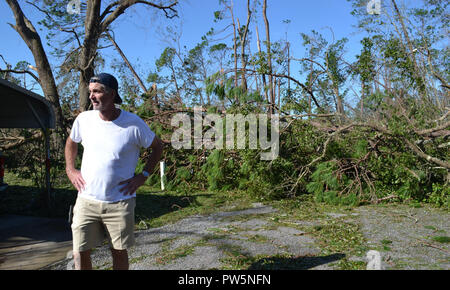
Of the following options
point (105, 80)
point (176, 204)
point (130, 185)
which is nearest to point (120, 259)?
point (130, 185)

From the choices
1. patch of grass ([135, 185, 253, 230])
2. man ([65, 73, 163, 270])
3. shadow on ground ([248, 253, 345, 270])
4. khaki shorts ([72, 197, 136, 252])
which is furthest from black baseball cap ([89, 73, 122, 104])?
patch of grass ([135, 185, 253, 230])

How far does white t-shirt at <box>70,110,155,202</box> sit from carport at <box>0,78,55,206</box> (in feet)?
14.6

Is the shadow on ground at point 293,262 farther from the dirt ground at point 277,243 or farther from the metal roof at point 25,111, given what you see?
the metal roof at point 25,111

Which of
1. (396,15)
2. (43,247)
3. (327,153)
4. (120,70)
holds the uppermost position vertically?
(120,70)

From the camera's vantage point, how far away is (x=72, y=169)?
9.75ft

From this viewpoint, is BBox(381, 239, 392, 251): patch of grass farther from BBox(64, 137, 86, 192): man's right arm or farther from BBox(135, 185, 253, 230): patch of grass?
BBox(64, 137, 86, 192): man's right arm

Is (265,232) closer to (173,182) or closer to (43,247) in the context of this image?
(43,247)

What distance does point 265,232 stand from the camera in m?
5.30

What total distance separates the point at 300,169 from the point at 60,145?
24.3 ft

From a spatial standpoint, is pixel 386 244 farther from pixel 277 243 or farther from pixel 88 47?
pixel 88 47

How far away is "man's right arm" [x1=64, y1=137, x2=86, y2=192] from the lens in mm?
2848
